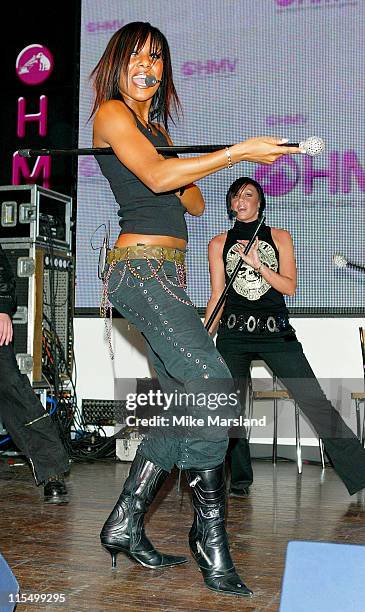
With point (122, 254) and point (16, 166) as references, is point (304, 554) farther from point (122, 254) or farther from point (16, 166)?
point (16, 166)

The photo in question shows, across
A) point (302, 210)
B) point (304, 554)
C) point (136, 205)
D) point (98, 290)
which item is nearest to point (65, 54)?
point (98, 290)

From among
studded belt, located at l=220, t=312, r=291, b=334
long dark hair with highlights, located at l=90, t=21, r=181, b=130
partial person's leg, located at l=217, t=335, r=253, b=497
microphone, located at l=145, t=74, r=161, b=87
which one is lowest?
partial person's leg, located at l=217, t=335, r=253, b=497

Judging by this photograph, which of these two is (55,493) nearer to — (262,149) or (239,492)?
(239,492)

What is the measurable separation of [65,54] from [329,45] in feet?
7.04

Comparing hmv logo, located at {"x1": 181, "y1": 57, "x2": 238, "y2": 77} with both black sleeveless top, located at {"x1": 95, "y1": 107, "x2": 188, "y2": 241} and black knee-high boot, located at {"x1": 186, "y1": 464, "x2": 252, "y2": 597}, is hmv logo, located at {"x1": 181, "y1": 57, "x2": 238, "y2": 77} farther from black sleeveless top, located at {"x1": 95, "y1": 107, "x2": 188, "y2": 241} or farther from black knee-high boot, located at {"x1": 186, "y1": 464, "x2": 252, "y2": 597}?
black knee-high boot, located at {"x1": 186, "y1": 464, "x2": 252, "y2": 597}

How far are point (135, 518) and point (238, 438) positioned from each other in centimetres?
173

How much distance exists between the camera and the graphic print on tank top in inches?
158

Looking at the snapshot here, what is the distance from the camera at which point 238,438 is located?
4.15m

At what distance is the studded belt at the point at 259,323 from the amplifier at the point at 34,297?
1727 mm

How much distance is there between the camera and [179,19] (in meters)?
6.28

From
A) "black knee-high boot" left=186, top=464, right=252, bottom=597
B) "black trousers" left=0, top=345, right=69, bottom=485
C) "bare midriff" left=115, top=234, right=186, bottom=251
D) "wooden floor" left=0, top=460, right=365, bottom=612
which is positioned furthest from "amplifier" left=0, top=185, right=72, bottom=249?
"black knee-high boot" left=186, top=464, right=252, bottom=597

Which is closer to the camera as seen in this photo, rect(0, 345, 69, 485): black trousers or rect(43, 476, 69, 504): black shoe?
rect(0, 345, 69, 485): black trousers

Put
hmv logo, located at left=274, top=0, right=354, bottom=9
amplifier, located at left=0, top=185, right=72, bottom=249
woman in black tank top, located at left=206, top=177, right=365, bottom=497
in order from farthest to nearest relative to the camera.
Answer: hmv logo, located at left=274, top=0, right=354, bottom=9 < amplifier, located at left=0, top=185, right=72, bottom=249 < woman in black tank top, located at left=206, top=177, right=365, bottom=497

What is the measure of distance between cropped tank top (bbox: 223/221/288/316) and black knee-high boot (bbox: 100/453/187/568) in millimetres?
1665
